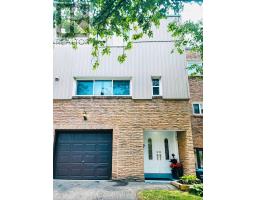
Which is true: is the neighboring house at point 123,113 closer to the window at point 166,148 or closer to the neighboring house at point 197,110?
the window at point 166,148

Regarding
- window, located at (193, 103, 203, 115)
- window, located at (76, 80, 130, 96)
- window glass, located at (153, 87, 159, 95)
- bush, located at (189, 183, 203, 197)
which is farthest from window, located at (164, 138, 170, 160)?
bush, located at (189, 183, 203, 197)

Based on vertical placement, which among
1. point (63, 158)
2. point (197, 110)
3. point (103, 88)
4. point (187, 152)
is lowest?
point (63, 158)

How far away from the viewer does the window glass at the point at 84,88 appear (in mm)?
7914

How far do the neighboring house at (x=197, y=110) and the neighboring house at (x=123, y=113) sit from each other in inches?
35.1

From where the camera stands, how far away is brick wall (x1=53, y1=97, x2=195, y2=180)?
7.30m

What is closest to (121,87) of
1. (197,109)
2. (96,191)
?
(197,109)

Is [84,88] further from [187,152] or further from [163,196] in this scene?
[163,196]

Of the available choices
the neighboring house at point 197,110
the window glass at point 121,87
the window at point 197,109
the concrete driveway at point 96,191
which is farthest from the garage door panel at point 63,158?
the window at point 197,109

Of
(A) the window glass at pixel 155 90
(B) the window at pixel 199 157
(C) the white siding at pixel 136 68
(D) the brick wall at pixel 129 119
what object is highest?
(C) the white siding at pixel 136 68

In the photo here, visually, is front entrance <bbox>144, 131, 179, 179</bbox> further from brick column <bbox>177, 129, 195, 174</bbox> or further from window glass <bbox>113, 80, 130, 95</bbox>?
window glass <bbox>113, 80, 130, 95</bbox>

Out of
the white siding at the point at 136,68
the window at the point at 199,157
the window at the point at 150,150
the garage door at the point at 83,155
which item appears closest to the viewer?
the garage door at the point at 83,155

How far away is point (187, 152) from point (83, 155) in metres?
3.41

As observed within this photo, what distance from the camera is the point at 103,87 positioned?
7.96m
